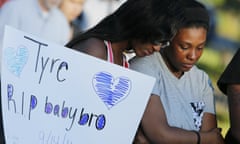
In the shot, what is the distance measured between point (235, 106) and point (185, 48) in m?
0.34

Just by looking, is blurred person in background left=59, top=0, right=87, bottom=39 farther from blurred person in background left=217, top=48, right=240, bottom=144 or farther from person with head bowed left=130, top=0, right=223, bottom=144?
blurred person in background left=217, top=48, right=240, bottom=144

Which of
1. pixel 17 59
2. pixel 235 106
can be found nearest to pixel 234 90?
pixel 235 106

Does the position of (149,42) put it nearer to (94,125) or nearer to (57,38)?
(94,125)

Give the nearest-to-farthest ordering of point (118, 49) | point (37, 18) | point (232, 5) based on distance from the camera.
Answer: point (118, 49), point (37, 18), point (232, 5)

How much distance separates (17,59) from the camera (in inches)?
104

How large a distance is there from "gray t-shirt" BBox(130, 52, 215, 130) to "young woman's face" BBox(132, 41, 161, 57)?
6 cm

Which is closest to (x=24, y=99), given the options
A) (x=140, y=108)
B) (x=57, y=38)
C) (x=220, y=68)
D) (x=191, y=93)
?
(x=140, y=108)

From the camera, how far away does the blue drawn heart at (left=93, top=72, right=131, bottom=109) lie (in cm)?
266

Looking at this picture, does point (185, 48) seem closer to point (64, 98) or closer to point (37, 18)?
point (64, 98)

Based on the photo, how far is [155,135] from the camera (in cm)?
297

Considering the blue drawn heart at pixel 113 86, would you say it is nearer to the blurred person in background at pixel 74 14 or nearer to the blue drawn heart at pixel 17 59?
the blue drawn heart at pixel 17 59

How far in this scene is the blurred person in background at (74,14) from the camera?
5402 mm

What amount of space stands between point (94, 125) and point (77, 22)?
290 centimetres

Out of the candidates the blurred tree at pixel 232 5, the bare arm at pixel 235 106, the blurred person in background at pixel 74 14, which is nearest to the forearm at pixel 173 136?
the bare arm at pixel 235 106
